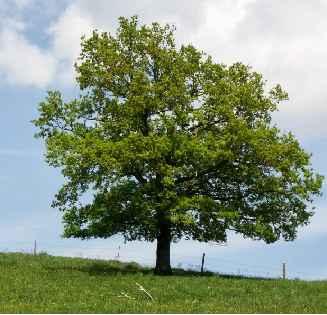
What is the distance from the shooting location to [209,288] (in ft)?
128

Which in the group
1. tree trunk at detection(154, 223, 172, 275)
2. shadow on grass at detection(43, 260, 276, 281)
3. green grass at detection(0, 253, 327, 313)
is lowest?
green grass at detection(0, 253, 327, 313)

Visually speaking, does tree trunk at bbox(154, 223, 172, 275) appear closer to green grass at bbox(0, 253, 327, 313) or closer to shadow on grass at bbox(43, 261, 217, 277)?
shadow on grass at bbox(43, 261, 217, 277)

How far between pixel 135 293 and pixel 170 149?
12.9 m

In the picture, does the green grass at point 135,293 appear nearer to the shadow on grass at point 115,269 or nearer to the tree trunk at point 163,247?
the shadow on grass at point 115,269

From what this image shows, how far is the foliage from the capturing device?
4772cm

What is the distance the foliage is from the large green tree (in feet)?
0.25

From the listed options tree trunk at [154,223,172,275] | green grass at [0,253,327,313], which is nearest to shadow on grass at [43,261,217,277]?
green grass at [0,253,327,313]

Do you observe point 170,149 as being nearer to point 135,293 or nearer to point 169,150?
point 169,150

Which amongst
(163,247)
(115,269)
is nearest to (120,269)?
(115,269)

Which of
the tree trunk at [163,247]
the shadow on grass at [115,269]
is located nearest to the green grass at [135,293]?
the shadow on grass at [115,269]

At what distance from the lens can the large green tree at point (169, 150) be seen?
157ft

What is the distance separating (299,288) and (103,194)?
1464cm

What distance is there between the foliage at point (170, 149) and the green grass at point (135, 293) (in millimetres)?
5017

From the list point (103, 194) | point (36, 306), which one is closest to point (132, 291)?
point (36, 306)
